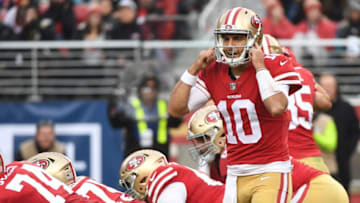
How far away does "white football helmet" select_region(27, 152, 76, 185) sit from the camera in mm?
5934

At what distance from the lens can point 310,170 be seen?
6102 millimetres

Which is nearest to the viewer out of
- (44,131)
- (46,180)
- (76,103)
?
(46,180)

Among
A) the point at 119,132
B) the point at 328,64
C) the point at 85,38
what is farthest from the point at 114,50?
the point at 328,64

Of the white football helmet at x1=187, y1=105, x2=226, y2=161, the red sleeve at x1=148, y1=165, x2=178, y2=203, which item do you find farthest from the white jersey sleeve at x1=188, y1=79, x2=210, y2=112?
the white football helmet at x1=187, y1=105, x2=226, y2=161

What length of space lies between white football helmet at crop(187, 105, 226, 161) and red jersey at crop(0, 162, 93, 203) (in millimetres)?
1422

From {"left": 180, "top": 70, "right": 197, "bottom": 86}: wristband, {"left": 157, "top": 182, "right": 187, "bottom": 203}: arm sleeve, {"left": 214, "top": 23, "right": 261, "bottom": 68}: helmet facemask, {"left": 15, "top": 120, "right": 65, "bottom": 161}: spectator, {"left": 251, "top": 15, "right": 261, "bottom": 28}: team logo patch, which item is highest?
{"left": 251, "top": 15, "right": 261, "bottom": 28}: team logo patch

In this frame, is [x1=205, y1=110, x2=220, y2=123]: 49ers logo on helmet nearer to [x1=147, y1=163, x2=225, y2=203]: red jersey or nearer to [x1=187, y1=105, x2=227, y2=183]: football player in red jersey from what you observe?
[x1=187, y1=105, x2=227, y2=183]: football player in red jersey

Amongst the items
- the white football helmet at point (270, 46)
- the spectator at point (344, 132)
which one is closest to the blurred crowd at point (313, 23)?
the spectator at point (344, 132)

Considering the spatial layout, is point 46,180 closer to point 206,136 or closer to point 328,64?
point 206,136

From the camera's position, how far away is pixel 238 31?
539cm

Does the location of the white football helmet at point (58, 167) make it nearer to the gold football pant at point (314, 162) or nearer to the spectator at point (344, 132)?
the gold football pant at point (314, 162)

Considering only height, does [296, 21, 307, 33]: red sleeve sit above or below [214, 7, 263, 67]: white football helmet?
below

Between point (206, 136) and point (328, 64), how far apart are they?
553cm

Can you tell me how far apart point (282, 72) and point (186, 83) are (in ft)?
2.29
